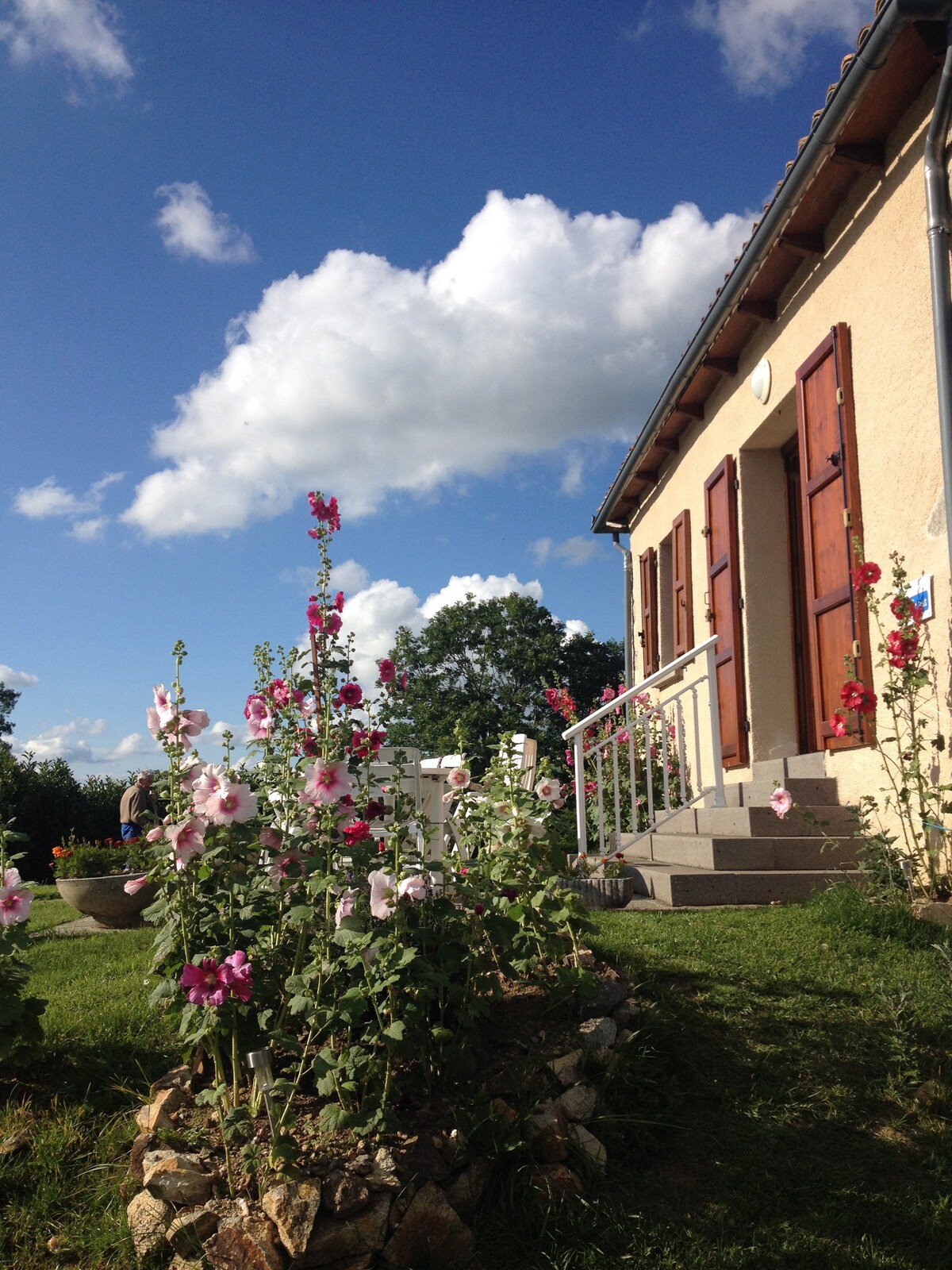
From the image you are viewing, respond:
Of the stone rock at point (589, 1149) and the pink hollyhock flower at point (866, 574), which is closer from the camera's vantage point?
the stone rock at point (589, 1149)

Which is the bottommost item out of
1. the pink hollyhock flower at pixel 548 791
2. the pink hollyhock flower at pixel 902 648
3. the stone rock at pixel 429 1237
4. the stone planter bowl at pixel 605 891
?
the stone rock at pixel 429 1237

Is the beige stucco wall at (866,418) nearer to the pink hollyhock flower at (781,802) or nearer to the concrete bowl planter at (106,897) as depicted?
the pink hollyhock flower at (781,802)

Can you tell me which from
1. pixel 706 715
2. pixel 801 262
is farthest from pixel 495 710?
pixel 801 262

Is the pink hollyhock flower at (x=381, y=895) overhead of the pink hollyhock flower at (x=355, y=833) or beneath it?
beneath

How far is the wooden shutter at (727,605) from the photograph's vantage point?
267 inches

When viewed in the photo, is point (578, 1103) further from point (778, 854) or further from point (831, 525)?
point (831, 525)

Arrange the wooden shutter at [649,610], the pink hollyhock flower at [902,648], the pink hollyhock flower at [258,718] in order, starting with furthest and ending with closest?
the wooden shutter at [649,610], the pink hollyhock flower at [902,648], the pink hollyhock flower at [258,718]

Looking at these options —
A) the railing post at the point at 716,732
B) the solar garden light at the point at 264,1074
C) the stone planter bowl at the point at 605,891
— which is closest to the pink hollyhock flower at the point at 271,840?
the solar garden light at the point at 264,1074

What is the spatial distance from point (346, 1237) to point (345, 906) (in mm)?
700

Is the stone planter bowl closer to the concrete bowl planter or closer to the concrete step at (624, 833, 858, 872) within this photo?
the concrete step at (624, 833, 858, 872)

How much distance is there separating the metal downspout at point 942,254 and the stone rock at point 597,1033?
2569 mm

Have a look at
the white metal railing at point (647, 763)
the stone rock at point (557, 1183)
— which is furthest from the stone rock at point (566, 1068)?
the white metal railing at point (647, 763)

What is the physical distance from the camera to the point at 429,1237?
2234 mm

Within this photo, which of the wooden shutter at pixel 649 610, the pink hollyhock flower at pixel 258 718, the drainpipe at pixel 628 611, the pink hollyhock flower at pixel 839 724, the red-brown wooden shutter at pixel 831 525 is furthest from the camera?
the drainpipe at pixel 628 611
